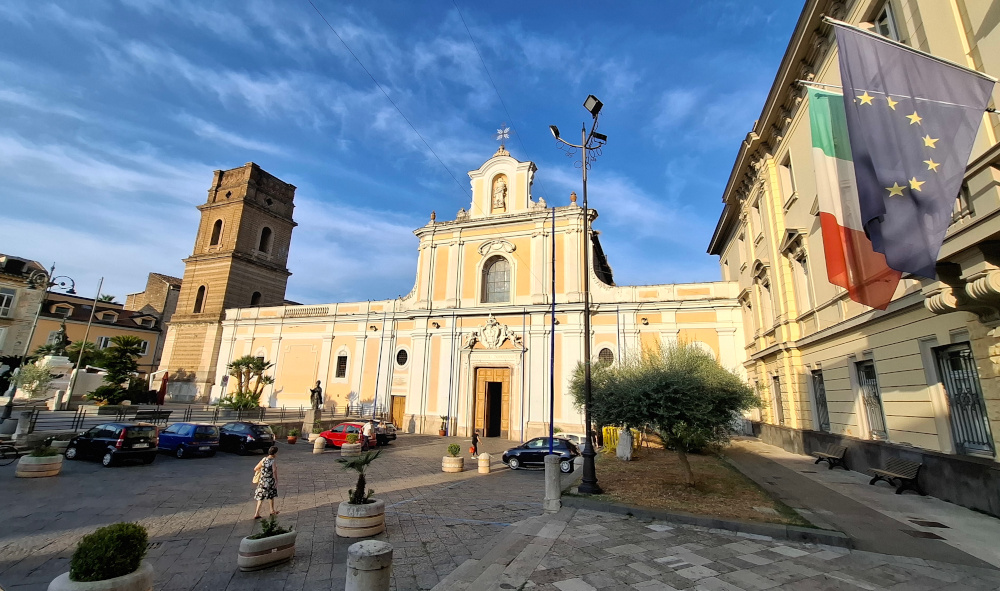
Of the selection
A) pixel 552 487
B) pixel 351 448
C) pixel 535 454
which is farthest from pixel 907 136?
pixel 351 448

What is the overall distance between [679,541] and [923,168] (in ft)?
21.5

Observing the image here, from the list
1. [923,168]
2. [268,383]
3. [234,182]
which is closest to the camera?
[923,168]

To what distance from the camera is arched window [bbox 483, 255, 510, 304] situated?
A: 28.0 metres

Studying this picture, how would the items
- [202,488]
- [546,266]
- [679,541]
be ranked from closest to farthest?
[679,541]
[202,488]
[546,266]

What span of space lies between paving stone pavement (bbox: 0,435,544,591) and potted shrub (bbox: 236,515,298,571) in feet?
0.41

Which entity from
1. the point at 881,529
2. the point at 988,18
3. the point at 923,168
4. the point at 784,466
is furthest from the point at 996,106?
the point at 784,466

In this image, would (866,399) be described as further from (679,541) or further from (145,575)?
(145,575)

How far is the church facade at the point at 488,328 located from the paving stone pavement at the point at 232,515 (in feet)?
34.8

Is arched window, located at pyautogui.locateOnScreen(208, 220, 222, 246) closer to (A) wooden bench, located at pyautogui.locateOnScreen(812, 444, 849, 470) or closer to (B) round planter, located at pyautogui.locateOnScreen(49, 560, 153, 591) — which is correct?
(B) round planter, located at pyautogui.locateOnScreen(49, 560, 153, 591)

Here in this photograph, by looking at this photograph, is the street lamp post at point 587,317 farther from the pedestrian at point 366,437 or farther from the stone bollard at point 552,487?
the pedestrian at point 366,437

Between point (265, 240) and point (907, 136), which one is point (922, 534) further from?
point (265, 240)

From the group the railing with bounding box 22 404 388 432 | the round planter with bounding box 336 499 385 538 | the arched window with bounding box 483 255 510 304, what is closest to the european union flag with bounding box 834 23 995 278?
the round planter with bounding box 336 499 385 538

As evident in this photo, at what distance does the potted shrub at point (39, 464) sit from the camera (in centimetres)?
1110

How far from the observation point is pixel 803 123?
14.0 m
